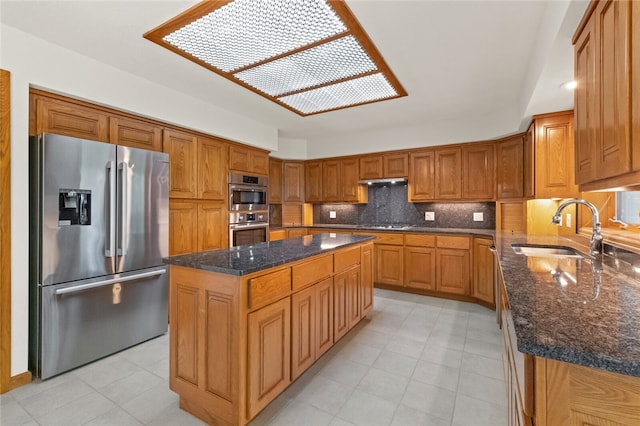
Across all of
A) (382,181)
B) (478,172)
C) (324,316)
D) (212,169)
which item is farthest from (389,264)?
(212,169)

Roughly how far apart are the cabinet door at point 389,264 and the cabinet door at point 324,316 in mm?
2083

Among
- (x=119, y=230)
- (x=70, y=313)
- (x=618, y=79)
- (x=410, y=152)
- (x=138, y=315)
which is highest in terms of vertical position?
(x=410, y=152)

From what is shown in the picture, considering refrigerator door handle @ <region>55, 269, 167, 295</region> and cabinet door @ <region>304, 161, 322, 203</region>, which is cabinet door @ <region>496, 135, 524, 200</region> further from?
refrigerator door handle @ <region>55, 269, 167, 295</region>

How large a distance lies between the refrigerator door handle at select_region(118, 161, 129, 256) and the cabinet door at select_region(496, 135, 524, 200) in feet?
13.7

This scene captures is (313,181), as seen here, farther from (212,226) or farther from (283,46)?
(283,46)

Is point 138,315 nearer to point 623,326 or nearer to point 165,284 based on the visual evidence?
point 165,284

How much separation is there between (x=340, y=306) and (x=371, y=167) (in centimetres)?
283

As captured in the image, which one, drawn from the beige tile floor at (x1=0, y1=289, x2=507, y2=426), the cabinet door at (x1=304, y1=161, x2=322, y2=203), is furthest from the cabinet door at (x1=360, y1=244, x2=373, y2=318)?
the cabinet door at (x1=304, y1=161, x2=322, y2=203)

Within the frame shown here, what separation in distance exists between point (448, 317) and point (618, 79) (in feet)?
8.83

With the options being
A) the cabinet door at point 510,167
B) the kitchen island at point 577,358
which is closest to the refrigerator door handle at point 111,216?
the kitchen island at point 577,358

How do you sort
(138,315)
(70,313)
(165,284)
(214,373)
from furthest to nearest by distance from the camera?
1. (165,284)
2. (138,315)
3. (70,313)
4. (214,373)

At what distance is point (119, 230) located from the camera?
2.40 meters

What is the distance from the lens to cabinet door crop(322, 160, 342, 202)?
5039 mm

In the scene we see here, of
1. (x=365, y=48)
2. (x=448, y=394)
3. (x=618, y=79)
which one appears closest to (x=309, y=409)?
(x=448, y=394)
